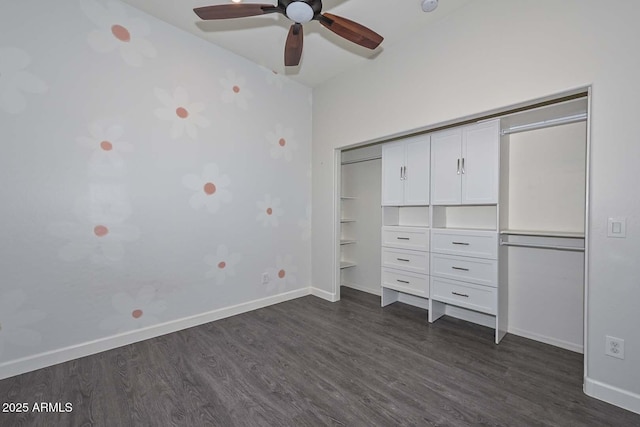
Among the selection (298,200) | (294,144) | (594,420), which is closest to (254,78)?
(294,144)

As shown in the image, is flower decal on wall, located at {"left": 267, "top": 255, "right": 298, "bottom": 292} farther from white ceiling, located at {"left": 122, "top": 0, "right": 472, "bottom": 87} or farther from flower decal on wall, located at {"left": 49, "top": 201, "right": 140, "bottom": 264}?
white ceiling, located at {"left": 122, "top": 0, "right": 472, "bottom": 87}

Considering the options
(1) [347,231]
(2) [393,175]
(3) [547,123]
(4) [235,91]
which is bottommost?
(1) [347,231]

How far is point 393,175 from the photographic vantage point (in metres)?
3.42

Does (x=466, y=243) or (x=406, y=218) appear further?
(x=406, y=218)

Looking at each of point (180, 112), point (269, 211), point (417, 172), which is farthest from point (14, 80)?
point (417, 172)

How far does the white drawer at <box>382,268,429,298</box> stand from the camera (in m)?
3.15

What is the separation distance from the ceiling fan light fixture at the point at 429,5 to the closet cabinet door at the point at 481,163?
110cm

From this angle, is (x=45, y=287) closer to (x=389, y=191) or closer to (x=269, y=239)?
(x=269, y=239)

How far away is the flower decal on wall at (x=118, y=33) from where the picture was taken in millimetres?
2361

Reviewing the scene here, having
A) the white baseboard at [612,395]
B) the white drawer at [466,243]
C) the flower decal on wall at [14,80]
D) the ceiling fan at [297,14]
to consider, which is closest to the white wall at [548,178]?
the white drawer at [466,243]

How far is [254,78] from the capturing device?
3430 millimetres

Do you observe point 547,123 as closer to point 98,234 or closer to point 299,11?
point 299,11

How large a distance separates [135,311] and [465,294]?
3167 millimetres

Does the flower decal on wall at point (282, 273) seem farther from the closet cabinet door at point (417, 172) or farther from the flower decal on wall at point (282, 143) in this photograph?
the closet cabinet door at point (417, 172)
